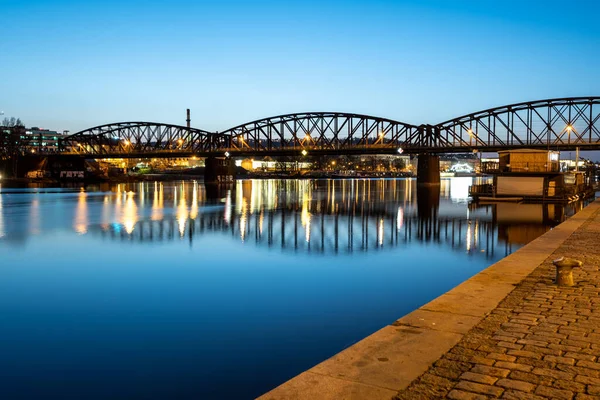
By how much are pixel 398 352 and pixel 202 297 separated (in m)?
8.48

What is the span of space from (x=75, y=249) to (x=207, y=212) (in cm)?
2301

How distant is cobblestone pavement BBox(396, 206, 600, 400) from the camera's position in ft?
22.9

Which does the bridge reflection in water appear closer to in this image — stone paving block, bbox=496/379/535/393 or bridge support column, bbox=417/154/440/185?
stone paving block, bbox=496/379/535/393

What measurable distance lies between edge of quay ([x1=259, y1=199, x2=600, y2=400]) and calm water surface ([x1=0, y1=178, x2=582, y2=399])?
151 centimetres

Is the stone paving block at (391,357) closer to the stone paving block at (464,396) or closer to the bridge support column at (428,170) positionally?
the stone paving block at (464,396)

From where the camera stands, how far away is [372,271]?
66.0 ft

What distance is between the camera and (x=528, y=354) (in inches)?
329

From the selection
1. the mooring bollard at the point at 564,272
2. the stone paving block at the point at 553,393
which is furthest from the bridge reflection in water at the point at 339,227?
the stone paving block at the point at 553,393

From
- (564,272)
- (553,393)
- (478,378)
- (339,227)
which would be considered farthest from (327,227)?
(553,393)

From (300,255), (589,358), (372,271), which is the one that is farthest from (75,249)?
(589,358)

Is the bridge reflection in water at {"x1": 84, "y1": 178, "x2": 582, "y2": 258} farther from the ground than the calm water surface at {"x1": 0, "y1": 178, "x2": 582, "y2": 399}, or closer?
closer

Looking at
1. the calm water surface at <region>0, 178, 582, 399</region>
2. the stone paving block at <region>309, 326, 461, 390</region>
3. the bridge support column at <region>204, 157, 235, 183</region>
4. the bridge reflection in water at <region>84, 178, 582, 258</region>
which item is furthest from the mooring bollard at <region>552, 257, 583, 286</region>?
the bridge support column at <region>204, 157, 235, 183</region>

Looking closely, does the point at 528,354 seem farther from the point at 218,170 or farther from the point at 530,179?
the point at 218,170

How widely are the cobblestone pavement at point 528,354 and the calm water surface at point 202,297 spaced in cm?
287
